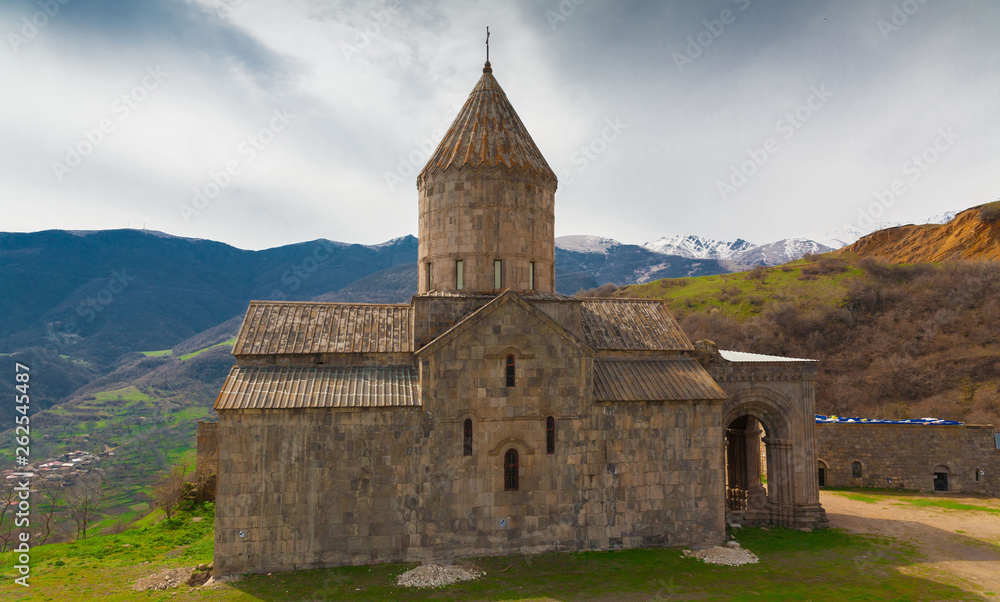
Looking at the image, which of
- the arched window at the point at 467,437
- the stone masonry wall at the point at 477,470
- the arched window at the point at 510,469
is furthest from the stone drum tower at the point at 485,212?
the arched window at the point at 510,469

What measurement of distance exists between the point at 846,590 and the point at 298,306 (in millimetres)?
16234

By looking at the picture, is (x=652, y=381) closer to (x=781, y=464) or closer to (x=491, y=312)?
(x=491, y=312)

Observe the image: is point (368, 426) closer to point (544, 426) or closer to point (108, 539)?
point (544, 426)

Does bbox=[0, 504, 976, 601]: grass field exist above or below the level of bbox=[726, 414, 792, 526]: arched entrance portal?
below

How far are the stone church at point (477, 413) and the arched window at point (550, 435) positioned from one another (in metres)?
0.04

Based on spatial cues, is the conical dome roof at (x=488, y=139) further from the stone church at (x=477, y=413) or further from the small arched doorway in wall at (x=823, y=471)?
the small arched doorway in wall at (x=823, y=471)

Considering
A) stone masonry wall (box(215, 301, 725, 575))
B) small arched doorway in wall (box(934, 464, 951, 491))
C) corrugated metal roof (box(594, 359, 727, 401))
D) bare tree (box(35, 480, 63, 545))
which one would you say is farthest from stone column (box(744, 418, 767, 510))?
bare tree (box(35, 480, 63, 545))

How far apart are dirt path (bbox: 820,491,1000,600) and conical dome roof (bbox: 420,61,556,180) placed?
15.3 metres

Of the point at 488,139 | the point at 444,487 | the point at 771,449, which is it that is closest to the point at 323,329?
the point at 444,487

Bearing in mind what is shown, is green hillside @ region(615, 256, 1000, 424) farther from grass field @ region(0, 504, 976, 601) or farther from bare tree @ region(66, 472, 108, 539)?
bare tree @ region(66, 472, 108, 539)

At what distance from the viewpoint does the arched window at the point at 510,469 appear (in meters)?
14.0

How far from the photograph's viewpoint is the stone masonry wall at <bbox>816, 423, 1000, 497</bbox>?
2381cm

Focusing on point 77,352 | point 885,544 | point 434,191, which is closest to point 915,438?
point 885,544

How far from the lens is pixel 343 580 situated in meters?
12.2
